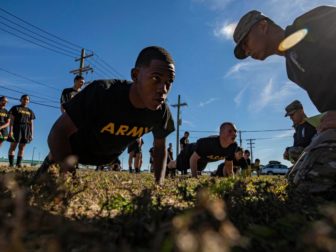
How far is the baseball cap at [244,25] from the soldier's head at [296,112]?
241 inches

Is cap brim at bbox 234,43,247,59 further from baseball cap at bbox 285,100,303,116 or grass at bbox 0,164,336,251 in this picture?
baseball cap at bbox 285,100,303,116

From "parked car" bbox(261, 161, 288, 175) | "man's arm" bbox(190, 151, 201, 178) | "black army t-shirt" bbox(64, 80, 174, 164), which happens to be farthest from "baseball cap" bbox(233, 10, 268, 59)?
"parked car" bbox(261, 161, 288, 175)

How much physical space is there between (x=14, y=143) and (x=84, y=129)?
1057 centimetres

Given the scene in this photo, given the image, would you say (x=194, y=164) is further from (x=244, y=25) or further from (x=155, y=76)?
(x=244, y=25)

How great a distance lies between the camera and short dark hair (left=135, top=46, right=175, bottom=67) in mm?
4238

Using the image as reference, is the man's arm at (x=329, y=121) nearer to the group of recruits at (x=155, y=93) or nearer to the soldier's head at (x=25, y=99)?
the group of recruits at (x=155, y=93)

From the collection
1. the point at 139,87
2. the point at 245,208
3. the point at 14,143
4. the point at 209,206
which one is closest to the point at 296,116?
the point at 139,87

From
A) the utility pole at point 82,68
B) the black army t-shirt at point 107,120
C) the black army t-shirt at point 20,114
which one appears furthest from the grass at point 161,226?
the utility pole at point 82,68

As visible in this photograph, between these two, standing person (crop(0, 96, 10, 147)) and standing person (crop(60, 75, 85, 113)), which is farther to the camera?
standing person (crop(0, 96, 10, 147))

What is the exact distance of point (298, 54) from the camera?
10.8ft

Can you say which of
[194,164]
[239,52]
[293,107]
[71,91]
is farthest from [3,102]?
[239,52]

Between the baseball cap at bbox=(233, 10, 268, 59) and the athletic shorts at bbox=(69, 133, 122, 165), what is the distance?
7.70 ft

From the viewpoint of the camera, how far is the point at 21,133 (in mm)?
13766

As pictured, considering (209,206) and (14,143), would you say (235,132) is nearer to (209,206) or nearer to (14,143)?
(14,143)
